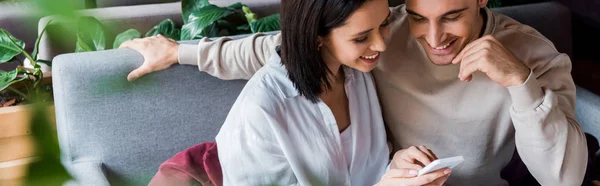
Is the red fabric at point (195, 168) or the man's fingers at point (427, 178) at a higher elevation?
the man's fingers at point (427, 178)

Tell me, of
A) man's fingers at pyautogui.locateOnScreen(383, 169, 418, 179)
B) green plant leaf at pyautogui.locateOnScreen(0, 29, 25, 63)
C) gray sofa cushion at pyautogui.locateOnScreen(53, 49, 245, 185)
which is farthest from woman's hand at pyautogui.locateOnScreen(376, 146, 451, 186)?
green plant leaf at pyautogui.locateOnScreen(0, 29, 25, 63)

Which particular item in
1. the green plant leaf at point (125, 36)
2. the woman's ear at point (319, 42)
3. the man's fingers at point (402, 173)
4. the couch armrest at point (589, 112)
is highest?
the woman's ear at point (319, 42)

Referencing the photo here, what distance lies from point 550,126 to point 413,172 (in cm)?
27

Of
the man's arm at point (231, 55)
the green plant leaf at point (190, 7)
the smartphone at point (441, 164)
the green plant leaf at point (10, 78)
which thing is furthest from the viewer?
the green plant leaf at point (190, 7)

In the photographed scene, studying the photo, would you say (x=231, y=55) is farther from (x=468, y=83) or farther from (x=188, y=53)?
(x=468, y=83)

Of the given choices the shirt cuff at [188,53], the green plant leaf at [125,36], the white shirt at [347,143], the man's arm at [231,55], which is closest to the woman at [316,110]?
the white shirt at [347,143]

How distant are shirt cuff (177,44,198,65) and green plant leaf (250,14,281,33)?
0.44 m

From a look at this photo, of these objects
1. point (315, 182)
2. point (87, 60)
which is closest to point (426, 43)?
point (87, 60)

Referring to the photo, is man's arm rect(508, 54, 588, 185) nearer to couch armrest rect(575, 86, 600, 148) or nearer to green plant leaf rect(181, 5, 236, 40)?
couch armrest rect(575, 86, 600, 148)

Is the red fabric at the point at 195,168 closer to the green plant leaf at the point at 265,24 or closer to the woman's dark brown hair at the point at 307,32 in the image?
the woman's dark brown hair at the point at 307,32

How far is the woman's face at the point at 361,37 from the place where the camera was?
128 cm

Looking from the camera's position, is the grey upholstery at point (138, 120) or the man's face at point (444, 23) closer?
the man's face at point (444, 23)

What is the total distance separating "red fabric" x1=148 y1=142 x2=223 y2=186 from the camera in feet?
4.70

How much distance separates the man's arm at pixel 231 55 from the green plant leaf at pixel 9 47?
62cm
